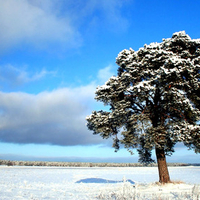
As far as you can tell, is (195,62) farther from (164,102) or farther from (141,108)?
(141,108)

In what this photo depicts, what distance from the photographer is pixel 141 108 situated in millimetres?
18594

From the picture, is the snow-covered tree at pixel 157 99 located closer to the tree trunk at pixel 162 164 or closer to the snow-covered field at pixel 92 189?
the tree trunk at pixel 162 164

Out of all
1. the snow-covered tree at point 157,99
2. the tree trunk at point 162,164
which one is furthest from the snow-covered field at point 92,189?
the snow-covered tree at point 157,99

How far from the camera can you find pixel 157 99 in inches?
715

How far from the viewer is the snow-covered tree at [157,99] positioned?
15.6m

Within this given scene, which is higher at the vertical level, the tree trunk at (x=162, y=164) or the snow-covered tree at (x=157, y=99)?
the snow-covered tree at (x=157, y=99)

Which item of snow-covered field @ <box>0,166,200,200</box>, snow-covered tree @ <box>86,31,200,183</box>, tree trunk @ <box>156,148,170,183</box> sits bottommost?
snow-covered field @ <box>0,166,200,200</box>

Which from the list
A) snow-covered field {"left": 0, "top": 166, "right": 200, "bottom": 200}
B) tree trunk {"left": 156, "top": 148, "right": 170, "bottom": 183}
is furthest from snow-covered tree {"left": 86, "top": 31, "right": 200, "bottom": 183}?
snow-covered field {"left": 0, "top": 166, "right": 200, "bottom": 200}

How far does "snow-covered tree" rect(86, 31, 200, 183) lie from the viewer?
15.6 metres

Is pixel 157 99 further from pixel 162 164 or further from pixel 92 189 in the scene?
pixel 92 189

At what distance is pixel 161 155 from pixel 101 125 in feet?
19.3

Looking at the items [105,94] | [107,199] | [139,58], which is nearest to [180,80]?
[139,58]

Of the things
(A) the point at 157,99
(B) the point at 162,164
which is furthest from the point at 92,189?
(A) the point at 157,99

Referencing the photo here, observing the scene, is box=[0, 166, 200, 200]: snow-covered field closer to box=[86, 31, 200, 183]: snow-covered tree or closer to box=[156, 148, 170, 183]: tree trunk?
box=[156, 148, 170, 183]: tree trunk
